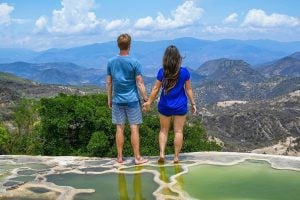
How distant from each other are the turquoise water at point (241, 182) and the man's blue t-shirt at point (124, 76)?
2103mm

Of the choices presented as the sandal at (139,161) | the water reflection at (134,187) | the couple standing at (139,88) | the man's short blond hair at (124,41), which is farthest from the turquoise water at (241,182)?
the man's short blond hair at (124,41)

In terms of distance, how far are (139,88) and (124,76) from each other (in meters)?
0.42

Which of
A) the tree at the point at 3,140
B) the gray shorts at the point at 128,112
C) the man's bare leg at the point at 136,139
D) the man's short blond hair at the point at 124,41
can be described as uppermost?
the man's short blond hair at the point at 124,41

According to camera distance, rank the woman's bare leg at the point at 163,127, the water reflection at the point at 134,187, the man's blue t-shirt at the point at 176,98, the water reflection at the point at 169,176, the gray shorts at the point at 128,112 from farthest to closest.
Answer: the woman's bare leg at the point at 163,127 < the gray shorts at the point at 128,112 < the man's blue t-shirt at the point at 176,98 < the water reflection at the point at 169,176 < the water reflection at the point at 134,187

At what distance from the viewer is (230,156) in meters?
11.2

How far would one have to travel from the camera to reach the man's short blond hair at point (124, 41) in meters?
9.51

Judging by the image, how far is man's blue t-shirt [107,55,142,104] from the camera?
9.73 m

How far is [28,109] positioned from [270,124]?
11497cm

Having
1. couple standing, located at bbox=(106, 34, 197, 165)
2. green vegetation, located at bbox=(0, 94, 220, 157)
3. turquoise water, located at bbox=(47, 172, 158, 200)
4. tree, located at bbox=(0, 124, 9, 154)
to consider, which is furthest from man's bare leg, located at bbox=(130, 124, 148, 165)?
tree, located at bbox=(0, 124, 9, 154)

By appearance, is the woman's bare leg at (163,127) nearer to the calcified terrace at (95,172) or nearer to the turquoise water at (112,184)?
the calcified terrace at (95,172)

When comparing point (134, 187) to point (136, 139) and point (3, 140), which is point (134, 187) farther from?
point (3, 140)

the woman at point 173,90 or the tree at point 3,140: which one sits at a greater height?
the woman at point 173,90

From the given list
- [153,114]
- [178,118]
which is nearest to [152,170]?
[178,118]

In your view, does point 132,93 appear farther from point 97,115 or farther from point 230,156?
point 97,115
